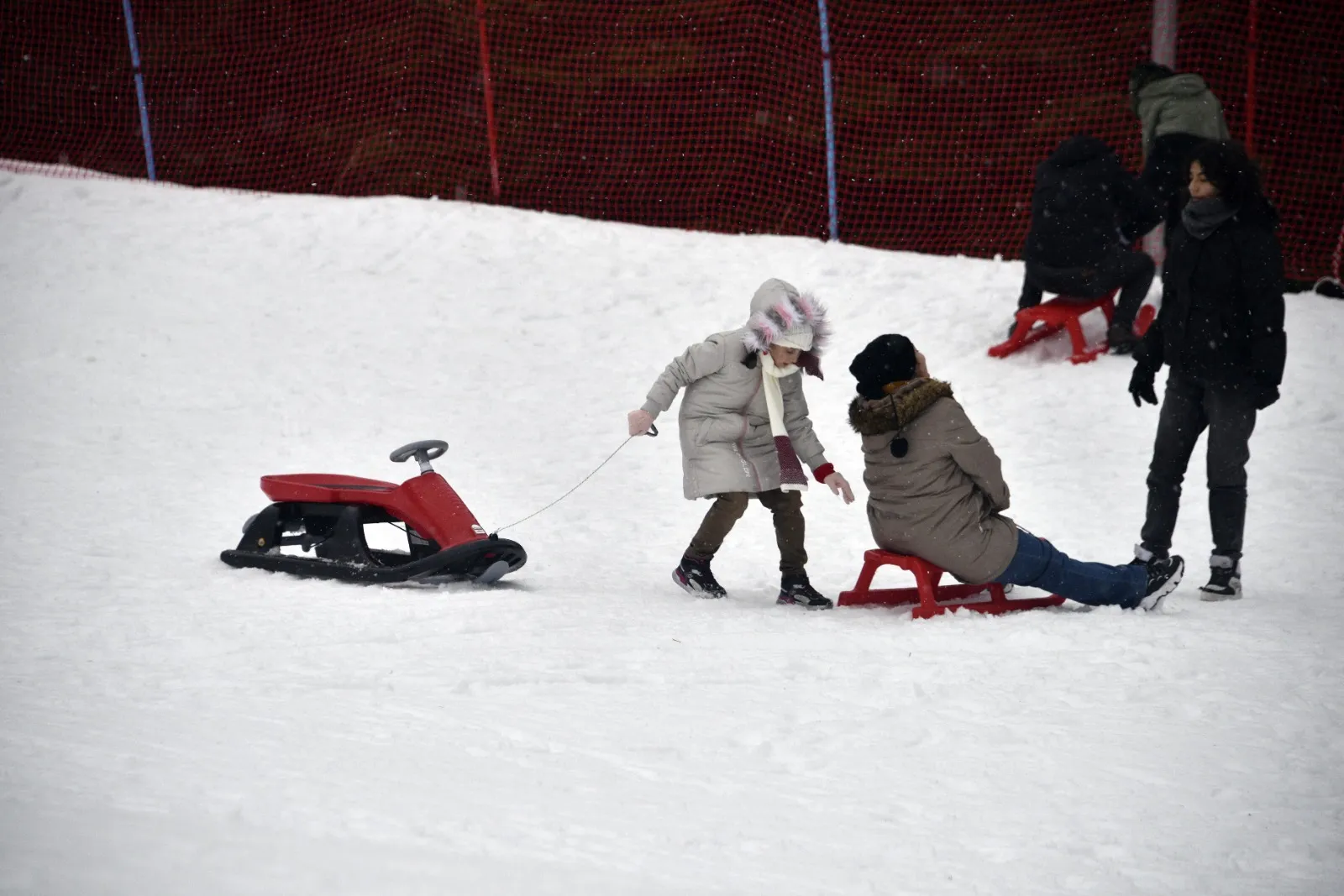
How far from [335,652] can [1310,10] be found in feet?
31.8

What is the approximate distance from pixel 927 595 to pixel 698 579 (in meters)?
1.02

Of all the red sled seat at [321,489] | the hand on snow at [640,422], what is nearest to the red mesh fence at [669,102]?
the hand on snow at [640,422]

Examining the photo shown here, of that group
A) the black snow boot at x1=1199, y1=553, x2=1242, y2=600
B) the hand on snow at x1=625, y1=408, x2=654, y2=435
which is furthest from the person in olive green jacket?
Answer: the hand on snow at x1=625, y1=408, x2=654, y2=435

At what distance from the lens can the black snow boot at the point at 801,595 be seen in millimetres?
5609

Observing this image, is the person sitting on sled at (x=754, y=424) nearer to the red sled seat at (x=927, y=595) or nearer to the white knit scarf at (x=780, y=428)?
the white knit scarf at (x=780, y=428)

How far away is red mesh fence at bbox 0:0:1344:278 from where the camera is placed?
454 inches

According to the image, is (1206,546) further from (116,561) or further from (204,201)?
(204,201)

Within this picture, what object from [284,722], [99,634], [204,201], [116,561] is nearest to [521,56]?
[204,201]

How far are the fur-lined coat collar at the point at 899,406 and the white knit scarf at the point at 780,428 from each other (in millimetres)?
428

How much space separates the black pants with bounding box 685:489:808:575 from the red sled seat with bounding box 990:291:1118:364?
3.81 meters

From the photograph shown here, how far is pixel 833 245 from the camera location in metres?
10.8

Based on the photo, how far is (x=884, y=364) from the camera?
5.14m

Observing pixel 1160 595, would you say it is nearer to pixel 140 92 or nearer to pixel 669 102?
pixel 669 102

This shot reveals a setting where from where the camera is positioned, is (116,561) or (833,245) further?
(833,245)
